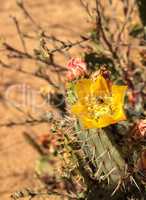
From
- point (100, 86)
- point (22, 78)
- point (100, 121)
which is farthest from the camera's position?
point (22, 78)

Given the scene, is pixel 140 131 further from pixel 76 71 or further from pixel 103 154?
pixel 76 71

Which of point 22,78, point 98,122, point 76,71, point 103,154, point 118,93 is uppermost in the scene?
point 22,78

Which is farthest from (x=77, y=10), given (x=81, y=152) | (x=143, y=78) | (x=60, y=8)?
(x=81, y=152)

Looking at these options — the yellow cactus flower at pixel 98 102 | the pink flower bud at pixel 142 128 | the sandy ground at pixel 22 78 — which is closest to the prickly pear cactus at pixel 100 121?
the yellow cactus flower at pixel 98 102

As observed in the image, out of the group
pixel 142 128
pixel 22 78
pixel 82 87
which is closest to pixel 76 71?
pixel 82 87

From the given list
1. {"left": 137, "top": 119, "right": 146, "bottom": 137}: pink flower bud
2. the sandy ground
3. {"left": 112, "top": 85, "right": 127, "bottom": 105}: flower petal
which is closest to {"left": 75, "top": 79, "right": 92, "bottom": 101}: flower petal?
{"left": 112, "top": 85, "right": 127, "bottom": 105}: flower petal

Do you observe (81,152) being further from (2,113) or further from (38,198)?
(2,113)

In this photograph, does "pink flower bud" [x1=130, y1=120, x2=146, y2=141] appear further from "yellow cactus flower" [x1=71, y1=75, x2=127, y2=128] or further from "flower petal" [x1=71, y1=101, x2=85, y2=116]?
"flower petal" [x1=71, y1=101, x2=85, y2=116]

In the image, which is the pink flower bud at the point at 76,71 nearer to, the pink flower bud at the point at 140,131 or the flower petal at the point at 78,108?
the flower petal at the point at 78,108

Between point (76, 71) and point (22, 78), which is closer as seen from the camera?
point (76, 71)
